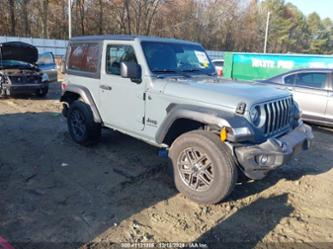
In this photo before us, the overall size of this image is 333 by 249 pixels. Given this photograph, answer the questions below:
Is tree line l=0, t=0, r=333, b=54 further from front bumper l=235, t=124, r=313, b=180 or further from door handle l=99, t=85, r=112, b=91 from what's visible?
front bumper l=235, t=124, r=313, b=180

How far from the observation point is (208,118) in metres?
3.67

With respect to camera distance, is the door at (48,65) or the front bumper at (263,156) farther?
the door at (48,65)

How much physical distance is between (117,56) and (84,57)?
950 mm

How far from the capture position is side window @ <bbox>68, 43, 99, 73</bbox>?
17.8 ft

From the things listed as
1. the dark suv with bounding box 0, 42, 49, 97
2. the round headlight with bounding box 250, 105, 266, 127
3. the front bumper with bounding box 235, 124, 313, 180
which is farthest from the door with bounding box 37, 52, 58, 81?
the front bumper with bounding box 235, 124, 313, 180

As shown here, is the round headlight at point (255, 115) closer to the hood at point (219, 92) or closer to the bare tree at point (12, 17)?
the hood at point (219, 92)

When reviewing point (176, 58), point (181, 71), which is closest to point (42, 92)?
point (176, 58)

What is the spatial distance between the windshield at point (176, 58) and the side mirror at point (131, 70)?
188 mm

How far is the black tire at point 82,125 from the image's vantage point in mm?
5586

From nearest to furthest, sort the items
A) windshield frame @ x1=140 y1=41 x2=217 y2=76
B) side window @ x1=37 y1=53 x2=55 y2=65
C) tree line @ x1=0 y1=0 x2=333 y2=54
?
windshield frame @ x1=140 y1=41 x2=217 y2=76, side window @ x1=37 y1=53 x2=55 y2=65, tree line @ x1=0 y1=0 x2=333 y2=54

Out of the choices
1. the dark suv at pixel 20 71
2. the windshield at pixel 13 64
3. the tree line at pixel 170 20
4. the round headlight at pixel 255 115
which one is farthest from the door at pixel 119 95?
the tree line at pixel 170 20

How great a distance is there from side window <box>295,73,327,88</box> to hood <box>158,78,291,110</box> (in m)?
3.83

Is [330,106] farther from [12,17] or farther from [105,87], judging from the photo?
[12,17]

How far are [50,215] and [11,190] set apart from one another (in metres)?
0.94
